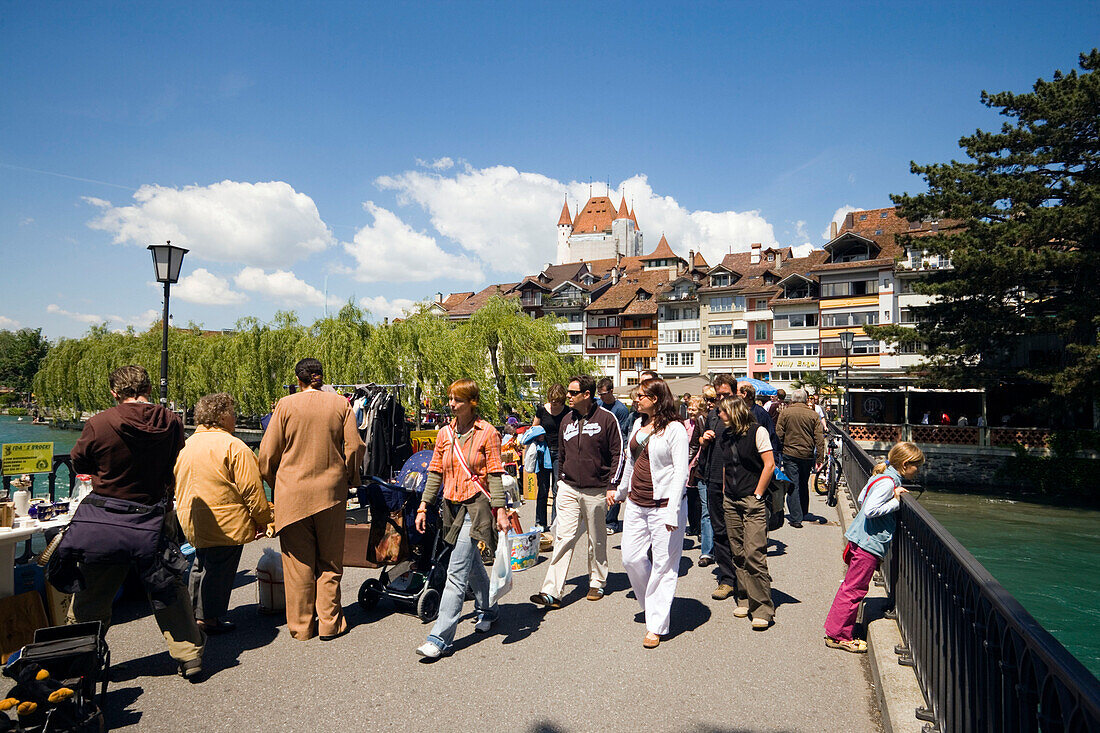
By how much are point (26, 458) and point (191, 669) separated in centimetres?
306

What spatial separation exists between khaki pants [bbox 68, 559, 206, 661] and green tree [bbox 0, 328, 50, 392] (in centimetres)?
10361

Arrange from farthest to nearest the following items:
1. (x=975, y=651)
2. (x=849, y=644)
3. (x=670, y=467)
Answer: (x=670, y=467) → (x=849, y=644) → (x=975, y=651)

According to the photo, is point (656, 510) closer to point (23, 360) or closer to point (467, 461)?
point (467, 461)

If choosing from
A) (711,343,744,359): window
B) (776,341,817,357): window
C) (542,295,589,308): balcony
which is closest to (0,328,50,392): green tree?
(542,295,589,308): balcony

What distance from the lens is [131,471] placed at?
4.47 meters

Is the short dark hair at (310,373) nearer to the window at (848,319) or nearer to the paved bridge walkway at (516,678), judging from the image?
the paved bridge walkway at (516,678)

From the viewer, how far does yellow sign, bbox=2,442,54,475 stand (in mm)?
6141

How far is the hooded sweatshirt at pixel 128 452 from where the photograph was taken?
4.40 meters

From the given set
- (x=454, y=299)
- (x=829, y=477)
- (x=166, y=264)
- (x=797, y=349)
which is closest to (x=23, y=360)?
(x=454, y=299)

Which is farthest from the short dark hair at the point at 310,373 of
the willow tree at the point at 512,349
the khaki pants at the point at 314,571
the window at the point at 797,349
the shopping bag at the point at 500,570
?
the window at the point at 797,349

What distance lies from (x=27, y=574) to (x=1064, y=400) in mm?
32903

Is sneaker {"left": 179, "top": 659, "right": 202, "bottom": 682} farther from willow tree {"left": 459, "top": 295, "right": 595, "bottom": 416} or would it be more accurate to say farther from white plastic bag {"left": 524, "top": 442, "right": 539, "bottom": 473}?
willow tree {"left": 459, "top": 295, "right": 595, "bottom": 416}

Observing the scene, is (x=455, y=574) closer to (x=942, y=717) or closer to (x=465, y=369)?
(x=942, y=717)

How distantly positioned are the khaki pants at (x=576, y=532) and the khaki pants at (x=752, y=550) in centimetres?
119
